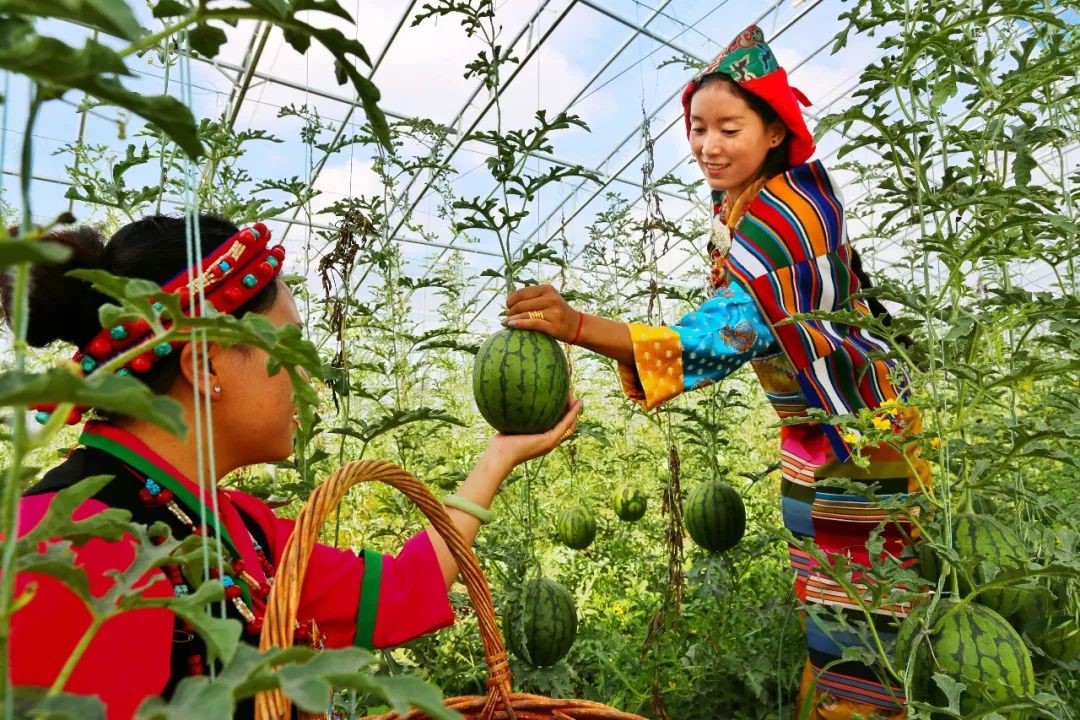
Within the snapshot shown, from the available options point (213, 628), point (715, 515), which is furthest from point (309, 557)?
point (715, 515)

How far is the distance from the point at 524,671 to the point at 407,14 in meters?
8.56

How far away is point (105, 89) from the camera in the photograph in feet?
1.42

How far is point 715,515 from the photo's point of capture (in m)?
2.85

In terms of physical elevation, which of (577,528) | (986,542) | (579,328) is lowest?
(577,528)

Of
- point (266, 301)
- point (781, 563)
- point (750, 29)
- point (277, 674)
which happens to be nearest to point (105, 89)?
point (277, 674)

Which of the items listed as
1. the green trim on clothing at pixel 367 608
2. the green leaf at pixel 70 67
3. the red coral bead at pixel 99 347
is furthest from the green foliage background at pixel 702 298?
the red coral bead at pixel 99 347

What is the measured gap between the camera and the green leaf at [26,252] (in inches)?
13.6

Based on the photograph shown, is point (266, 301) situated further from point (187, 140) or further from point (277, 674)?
point (277, 674)

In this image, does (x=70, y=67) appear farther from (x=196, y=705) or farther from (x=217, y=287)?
(x=217, y=287)

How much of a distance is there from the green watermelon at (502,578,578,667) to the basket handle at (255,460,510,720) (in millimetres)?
736

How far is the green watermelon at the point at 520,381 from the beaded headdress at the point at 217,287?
1.93 ft

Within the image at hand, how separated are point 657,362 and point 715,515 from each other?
101cm

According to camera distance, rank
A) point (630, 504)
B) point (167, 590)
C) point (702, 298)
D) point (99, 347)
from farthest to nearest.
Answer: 1. point (702, 298)
2. point (630, 504)
3. point (99, 347)
4. point (167, 590)

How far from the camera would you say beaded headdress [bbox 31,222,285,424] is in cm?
125
